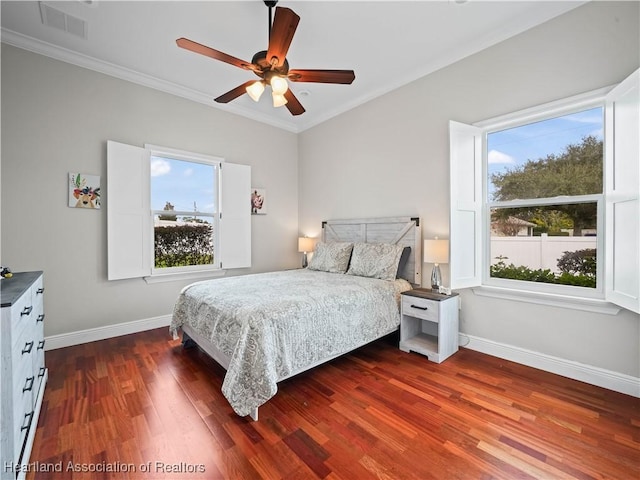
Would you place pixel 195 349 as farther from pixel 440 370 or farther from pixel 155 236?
pixel 440 370

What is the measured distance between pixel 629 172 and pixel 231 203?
4069 millimetres

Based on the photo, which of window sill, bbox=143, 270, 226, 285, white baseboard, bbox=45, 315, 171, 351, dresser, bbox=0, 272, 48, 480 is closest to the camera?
dresser, bbox=0, 272, 48, 480

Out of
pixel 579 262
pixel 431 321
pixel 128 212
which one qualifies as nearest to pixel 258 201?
pixel 128 212

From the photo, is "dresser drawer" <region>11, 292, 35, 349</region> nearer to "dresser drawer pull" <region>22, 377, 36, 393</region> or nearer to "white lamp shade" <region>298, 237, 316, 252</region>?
"dresser drawer pull" <region>22, 377, 36, 393</region>

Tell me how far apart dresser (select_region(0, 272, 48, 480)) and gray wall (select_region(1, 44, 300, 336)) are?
1250 millimetres

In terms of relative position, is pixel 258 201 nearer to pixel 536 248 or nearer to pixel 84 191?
pixel 84 191

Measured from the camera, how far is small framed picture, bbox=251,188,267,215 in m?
4.44

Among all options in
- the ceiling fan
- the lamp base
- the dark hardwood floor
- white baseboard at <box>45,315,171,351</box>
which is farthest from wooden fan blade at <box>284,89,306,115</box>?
white baseboard at <box>45,315,171,351</box>

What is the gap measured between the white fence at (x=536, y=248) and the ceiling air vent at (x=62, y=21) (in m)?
4.37

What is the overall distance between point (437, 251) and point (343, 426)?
71.7 inches

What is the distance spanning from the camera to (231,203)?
412 centimetres

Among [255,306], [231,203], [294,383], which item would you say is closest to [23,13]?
[231,203]

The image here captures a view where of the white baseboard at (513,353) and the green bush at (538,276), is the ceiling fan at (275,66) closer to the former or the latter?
the green bush at (538,276)

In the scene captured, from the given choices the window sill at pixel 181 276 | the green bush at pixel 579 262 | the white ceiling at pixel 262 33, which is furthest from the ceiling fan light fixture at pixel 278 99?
the green bush at pixel 579 262
